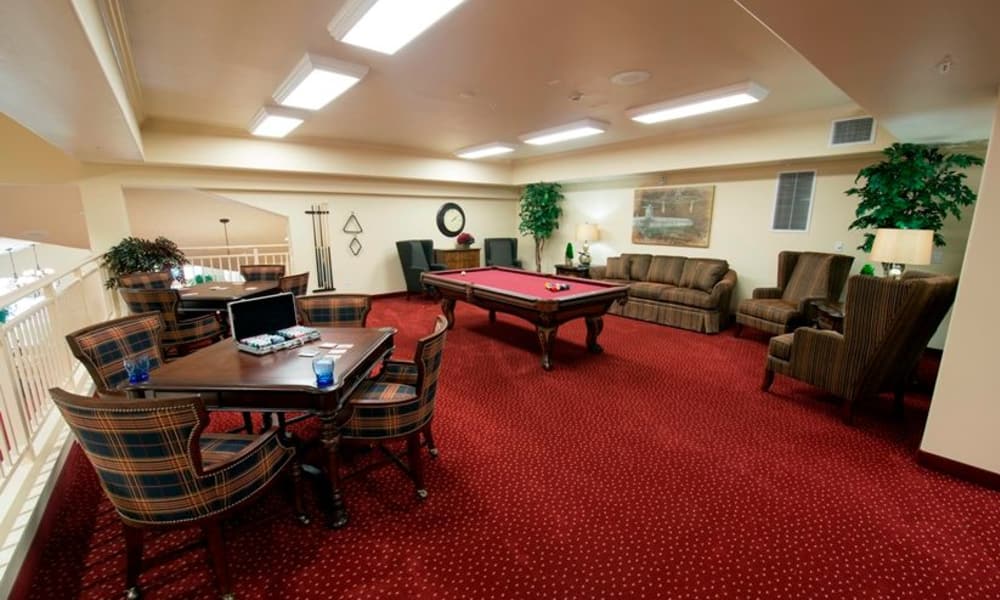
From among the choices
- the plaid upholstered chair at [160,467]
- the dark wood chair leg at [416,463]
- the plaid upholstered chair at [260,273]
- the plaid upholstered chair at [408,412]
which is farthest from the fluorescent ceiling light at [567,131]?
the plaid upholstered chair at [160,467]

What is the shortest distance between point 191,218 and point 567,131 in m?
7.87

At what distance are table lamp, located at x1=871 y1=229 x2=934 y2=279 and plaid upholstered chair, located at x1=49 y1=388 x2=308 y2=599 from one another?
180 inches

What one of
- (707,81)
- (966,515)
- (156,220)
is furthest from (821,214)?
(156,220)

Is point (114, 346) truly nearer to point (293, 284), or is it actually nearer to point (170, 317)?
point (170, 317)

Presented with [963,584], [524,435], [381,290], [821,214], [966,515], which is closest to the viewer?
[963,584]

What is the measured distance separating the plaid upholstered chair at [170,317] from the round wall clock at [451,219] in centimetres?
485

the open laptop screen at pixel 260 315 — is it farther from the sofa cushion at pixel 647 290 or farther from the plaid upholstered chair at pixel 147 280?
the sofa cushion at pixel 647 290

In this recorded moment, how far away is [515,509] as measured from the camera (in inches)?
86.6

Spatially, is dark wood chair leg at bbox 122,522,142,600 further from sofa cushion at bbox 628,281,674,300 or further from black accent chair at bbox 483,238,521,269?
black accent chair at bbox 483,238,521,269

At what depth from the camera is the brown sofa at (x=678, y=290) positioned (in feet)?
17.6

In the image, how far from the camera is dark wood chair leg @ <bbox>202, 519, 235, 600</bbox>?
1635 millimetres

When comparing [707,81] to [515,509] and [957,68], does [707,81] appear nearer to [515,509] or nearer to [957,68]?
[957,68]

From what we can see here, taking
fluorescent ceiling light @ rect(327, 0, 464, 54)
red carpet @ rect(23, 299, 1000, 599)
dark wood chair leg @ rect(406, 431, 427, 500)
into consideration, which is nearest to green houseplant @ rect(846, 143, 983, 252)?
red carpet @ rect(23, 299, 1000, 599)

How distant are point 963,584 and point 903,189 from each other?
3771 mm
